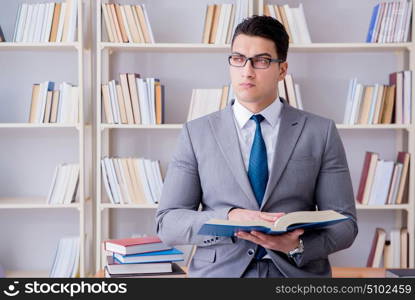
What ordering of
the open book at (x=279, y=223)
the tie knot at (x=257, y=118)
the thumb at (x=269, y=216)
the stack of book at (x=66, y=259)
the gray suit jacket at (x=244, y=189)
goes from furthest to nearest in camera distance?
the stack of book at (x=66, y=259) → the tie knot at (x=257, y=118) → the gray suit jacket at (x=244, y=189) → the thumb at (x=269, y=216) → the open book at (x=279, y=223)

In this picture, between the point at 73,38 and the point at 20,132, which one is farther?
the point at 20,132

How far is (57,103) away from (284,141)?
1956 millimetres

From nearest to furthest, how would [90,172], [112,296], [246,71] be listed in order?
[112,296]
[246,71]
[90,172]

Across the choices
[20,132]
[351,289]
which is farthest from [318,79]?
[351,289]

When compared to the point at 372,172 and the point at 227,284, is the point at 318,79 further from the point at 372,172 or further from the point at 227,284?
the point at 227,284

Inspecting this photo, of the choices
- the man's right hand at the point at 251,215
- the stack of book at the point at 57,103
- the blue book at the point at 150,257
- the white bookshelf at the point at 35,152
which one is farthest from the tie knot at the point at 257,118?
the white bookshelf at the point at 35,152

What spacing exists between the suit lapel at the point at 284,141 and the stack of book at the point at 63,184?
6.04 ft

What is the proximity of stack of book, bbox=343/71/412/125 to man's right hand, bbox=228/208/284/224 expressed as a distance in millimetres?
1907

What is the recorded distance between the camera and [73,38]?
3.45m

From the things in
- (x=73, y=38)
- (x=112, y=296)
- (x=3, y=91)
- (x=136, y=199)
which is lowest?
(x=136, y=199)

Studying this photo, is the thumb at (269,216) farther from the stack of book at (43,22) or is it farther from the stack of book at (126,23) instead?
the stack of book at (43,22)

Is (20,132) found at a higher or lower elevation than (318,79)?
lower

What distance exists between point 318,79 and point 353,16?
1.44ft

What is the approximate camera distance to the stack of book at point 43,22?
3.47 m
